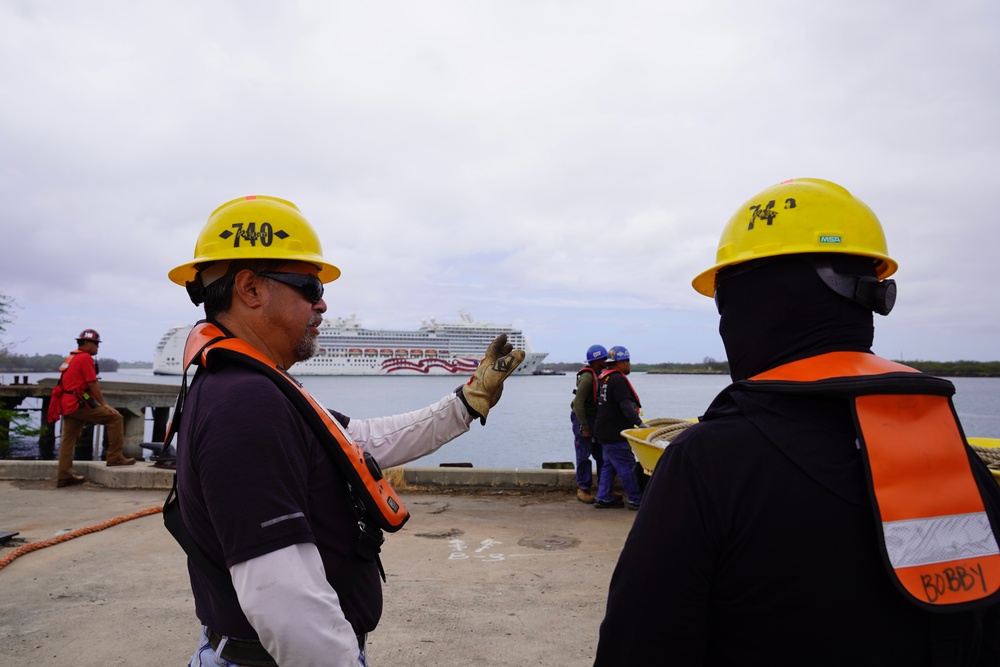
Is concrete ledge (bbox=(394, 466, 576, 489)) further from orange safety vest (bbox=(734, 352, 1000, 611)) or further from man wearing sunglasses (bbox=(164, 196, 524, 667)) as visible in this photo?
orange safety vest (bbox=(734, 352, 1000, 611))

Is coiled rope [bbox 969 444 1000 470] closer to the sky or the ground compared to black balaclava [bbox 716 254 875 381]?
closer to the ground

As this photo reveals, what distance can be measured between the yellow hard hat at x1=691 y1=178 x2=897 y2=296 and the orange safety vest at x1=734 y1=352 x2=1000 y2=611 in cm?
30

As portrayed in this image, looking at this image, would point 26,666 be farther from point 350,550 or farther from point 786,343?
point 786,343

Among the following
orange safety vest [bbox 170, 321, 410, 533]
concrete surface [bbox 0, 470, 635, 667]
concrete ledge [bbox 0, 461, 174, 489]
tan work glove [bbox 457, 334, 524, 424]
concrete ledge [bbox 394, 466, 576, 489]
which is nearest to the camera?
orange safety vest [bbox 170, 321, 410, 533]

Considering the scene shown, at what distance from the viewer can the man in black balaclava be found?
3.60ft

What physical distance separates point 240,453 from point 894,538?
1.27 metres

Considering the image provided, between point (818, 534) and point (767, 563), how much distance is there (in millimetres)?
101

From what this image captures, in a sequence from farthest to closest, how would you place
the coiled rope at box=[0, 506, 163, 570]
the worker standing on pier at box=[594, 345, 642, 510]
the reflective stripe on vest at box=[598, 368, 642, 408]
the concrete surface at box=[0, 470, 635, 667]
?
the reflective stripe on vest at box=[598, 368, 642, 408]
the worker standing on pier at box=[594, 345, 642, 510]
the coiled rope at box=[0, 506, 163, 570]
the concrete surface at box=[0, 470, 635, 667]

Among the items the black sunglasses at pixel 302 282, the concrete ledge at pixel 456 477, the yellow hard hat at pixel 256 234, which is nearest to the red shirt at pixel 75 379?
the concrete ledge at pixel 456 477

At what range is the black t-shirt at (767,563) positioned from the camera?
3.62ft

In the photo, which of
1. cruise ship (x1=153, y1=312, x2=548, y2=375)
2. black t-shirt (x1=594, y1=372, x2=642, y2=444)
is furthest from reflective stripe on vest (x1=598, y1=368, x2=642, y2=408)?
cruise ship (x1=153, y1=312, x2=548, y2=375)

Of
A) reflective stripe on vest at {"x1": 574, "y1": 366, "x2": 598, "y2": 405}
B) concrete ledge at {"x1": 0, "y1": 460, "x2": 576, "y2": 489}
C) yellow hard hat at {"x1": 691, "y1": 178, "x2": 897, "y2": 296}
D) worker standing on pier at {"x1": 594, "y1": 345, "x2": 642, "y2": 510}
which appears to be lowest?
concrete ledge at {"x1": 0, "y1": 460, "x2": 576, "y2": 489}

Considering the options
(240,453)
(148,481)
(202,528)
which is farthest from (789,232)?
(148,481)

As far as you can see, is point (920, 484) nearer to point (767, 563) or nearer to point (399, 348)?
point (767, 563)
